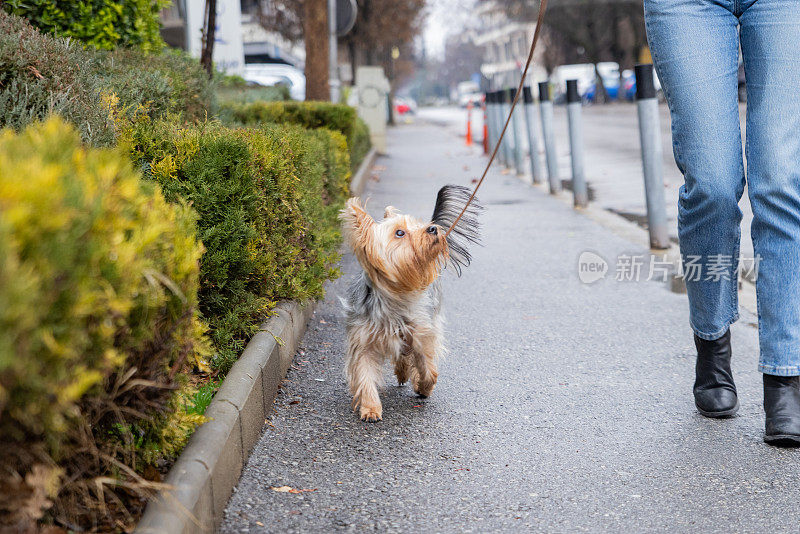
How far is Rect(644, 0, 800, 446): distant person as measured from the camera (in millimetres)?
3262

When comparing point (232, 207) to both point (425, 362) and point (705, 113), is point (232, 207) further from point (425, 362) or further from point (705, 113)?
point (705, 113)

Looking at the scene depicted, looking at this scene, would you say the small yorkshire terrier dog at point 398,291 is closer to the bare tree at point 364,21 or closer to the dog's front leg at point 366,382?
the dog's front leg at point 366,382

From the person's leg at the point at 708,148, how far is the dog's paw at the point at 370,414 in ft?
4.18

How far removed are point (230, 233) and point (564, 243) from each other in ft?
15.7

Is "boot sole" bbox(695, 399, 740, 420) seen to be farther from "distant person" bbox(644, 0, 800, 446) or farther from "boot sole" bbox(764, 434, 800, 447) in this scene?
"boot sole" bbox(764, 434, 800, 447)

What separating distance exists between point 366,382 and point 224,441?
1.00 metres

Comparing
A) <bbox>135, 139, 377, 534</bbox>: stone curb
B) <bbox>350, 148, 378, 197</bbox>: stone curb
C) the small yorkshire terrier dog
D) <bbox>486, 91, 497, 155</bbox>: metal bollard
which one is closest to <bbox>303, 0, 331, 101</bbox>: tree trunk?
<bbox>350, 148, 378, 197</bbox>: stone curb

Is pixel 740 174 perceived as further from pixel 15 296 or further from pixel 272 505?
pixel 15 296

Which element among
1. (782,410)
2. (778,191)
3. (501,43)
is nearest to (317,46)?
(778,191)

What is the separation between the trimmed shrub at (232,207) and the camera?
3.55 m

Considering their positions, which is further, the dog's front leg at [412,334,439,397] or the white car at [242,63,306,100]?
the white car at [242,63,306,100]

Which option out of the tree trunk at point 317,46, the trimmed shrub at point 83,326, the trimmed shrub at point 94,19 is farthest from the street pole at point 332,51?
the trimmed shrub at point 83,326

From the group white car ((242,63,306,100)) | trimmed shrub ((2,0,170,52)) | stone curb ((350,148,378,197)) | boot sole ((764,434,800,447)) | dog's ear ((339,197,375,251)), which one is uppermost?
white car ((242,63,306,100))

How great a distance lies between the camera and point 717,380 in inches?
140
